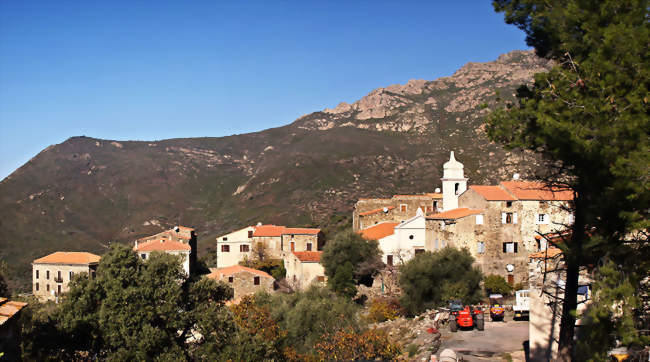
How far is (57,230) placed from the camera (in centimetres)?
8725

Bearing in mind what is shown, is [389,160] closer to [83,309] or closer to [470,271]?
[470,271]

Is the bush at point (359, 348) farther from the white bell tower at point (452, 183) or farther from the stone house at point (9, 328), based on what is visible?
the white bell tower at point (452, 183)

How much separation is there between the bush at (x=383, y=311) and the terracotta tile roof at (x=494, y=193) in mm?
8492

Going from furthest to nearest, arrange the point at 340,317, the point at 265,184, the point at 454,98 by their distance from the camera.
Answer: the point at 454,98 → the point at 265,184 → the point at 340,317

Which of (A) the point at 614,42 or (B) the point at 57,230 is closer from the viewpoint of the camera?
(A) the point at 614,42

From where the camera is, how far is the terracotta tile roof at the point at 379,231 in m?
42.8

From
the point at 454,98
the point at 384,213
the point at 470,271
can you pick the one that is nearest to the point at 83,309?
the point at 470,271

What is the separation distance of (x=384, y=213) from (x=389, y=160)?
4194cm

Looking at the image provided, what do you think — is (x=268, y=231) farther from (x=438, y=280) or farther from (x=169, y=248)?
(x=438, y=280)

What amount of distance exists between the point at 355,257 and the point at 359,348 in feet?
63.1

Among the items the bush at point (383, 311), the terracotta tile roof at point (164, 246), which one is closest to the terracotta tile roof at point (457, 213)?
the bush at point (383, 311)

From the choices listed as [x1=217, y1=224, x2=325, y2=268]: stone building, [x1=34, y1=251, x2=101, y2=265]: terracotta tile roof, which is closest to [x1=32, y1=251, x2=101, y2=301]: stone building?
[x1=34, y1=251, x2=101, y2=265]: terracotta tile roof

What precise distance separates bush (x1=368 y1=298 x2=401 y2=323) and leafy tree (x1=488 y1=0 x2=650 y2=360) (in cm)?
2169

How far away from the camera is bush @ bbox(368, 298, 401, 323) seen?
107 ft
